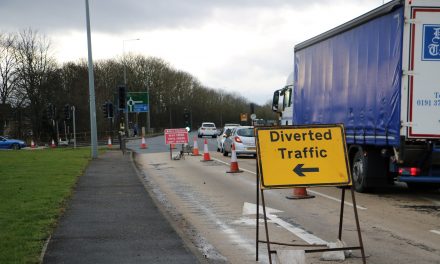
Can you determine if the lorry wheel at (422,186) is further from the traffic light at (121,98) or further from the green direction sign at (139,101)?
the green direction sign at (139,101)

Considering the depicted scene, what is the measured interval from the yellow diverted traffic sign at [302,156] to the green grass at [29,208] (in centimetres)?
274

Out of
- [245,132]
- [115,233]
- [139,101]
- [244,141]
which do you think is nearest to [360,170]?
[115,233]

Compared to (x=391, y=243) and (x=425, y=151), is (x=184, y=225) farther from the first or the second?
(x=425, y=151)

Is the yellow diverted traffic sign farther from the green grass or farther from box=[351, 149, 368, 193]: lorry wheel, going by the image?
box=[351, 149, 368, 193]: lorry wheel

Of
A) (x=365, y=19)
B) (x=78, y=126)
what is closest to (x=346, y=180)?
(x=365, y=19)

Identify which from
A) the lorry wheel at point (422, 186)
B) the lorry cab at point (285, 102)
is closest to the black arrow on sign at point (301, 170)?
the lorry wheel at point (422, 186)

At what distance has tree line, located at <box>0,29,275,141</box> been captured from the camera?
6281cm

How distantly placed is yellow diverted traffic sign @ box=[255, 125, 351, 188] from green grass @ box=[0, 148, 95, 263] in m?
2.74

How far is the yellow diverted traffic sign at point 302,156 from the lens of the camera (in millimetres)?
5996

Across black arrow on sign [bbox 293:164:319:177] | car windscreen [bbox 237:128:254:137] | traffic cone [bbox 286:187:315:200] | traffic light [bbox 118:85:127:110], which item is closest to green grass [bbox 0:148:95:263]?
black arrow on sign [bbox 293:164:319:177]

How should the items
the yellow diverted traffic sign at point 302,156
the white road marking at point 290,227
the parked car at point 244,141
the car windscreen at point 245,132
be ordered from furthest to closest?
the car windscreen at point 245,132 → the parked car at point 244,141 → the white road marking at point 290,227 → the yellow diverted traffic sign at point 302,156

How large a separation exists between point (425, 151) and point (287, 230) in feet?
12.3

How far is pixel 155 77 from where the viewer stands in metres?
85.0

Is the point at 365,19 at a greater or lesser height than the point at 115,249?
greater
